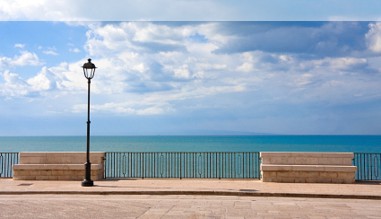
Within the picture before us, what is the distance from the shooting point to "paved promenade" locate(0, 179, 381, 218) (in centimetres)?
1142

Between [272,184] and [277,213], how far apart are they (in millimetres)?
5150

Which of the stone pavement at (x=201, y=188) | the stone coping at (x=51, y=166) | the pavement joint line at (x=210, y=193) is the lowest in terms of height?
the pavement joint line at (x=210, y=193)

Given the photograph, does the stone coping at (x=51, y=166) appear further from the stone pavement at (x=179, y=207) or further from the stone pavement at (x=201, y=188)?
the stone pavement at (x=179, y=207)

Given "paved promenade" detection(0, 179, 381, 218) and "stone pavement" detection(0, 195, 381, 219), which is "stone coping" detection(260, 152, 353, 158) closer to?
"paved promenade" detection(0, 179, 381, 218)

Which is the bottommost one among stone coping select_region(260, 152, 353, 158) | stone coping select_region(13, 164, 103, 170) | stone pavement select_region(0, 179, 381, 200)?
stone pavement select_region(0, 179, 381, 200)

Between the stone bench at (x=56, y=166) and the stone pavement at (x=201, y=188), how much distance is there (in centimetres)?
62

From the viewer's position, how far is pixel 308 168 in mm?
17000

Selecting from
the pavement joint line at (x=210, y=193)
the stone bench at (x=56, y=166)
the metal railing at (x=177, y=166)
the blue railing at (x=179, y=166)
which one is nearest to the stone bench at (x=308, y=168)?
the blue railing at (x=179, y=166)

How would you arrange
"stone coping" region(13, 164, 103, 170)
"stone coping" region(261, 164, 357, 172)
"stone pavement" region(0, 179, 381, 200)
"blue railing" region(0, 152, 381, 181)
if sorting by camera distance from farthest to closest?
"blue railing" region(0, 152, 381, 181), "stone coping" region(13, 164, 103, 170), "stone coping" region(261, 164, 357, 172), "stone pavement" region(0, 179, 381, 200)

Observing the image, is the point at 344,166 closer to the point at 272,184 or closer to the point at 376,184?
the point at 376,184

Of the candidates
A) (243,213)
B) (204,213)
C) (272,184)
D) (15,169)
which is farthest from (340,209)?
(15,169)

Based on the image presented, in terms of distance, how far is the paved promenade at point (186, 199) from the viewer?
450 inches

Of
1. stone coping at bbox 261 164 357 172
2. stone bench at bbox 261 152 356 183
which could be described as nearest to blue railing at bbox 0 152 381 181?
stone bench at bbox 261 152 356 183

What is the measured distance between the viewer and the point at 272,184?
16.6 meters
